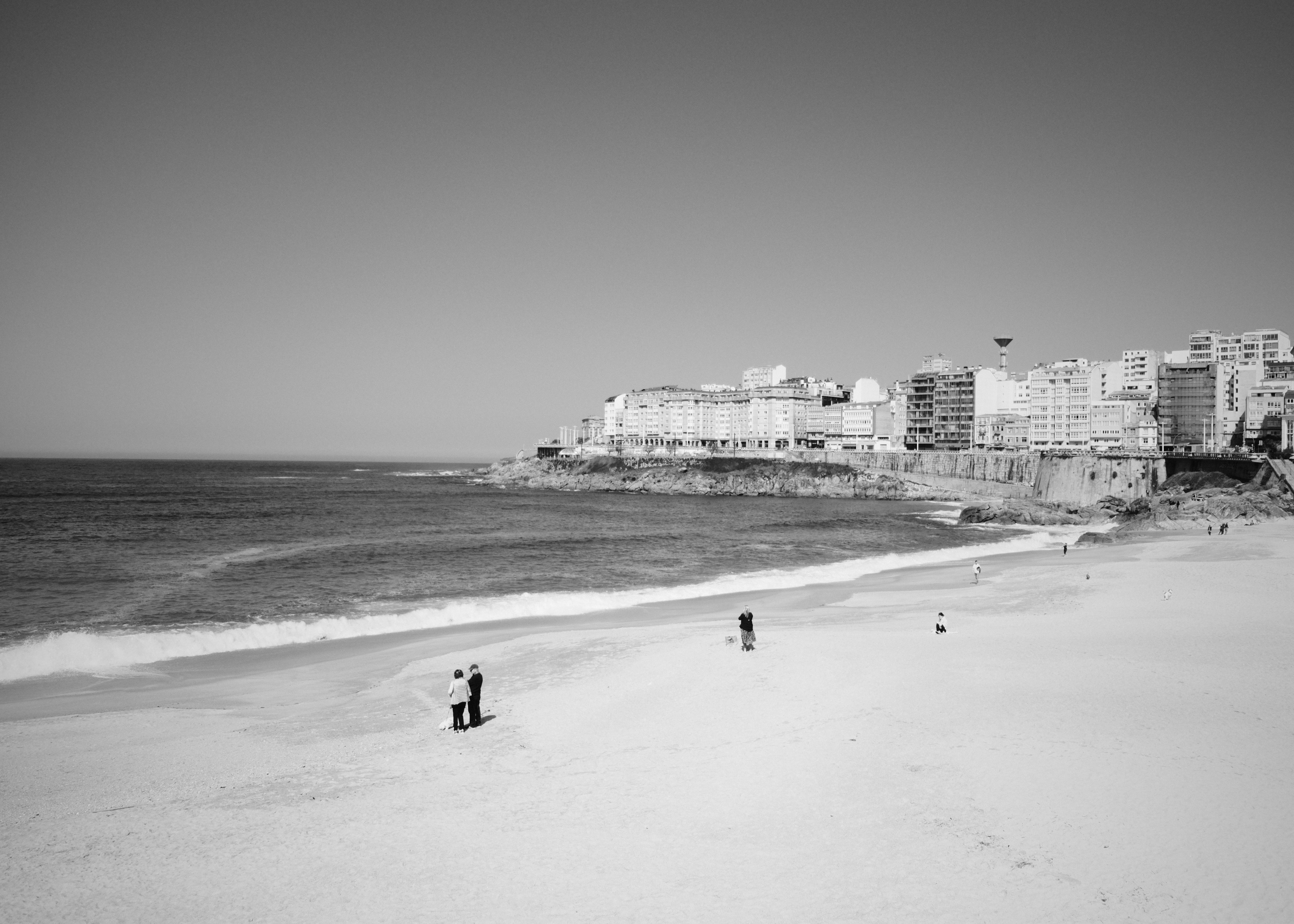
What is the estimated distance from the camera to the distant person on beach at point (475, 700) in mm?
14836

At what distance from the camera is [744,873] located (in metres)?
8.77

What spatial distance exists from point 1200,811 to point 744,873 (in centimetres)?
596

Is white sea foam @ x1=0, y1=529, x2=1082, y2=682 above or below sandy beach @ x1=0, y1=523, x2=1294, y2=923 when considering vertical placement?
below

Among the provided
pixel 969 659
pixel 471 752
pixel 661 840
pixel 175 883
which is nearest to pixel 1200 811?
pixel 661 840

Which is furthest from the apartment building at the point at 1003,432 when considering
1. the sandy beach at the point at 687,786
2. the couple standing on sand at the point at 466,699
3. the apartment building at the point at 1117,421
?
the couple standing on sand at the point at 466,699

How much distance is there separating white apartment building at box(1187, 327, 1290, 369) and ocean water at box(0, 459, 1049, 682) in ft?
303

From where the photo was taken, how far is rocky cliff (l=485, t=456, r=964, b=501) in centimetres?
10975

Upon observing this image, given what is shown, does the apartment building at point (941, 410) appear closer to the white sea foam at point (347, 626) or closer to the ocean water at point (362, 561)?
the ocean water at point (362, 561)

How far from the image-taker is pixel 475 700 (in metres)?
14.8

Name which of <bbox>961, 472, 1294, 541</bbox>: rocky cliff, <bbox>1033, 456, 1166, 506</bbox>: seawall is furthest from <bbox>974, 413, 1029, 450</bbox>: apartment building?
<bbox>961, 472, 1294, 541</bbox>: rocky cliff

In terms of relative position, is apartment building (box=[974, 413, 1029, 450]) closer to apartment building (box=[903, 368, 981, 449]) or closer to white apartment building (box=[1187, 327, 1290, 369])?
apartment building (box=[903, 368, 981, 449])

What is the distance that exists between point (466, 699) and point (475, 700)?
1.18 feet

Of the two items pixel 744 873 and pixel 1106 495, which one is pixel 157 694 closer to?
pixel 744 873

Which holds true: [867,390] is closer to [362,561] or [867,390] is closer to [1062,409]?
[1062,409]
